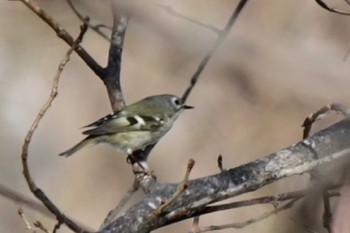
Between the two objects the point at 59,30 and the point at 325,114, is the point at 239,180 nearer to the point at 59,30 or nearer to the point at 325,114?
the point at 325,114

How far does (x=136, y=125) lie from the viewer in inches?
95.5

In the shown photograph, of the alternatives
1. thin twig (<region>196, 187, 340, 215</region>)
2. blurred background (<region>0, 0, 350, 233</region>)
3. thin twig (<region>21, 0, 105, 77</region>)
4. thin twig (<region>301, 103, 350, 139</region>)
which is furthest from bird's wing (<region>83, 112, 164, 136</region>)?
thin twig (<region>196, 187, 340, 215</region>)

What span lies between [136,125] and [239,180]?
1.27 metres

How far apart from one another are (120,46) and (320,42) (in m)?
1.04

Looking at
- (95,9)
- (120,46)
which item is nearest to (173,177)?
(120,46)

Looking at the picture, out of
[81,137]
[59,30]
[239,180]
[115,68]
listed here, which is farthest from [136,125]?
[81,137]

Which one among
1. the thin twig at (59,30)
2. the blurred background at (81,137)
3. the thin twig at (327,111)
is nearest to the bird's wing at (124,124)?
the thin twig at (59,30)

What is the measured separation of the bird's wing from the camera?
2292 millimetres

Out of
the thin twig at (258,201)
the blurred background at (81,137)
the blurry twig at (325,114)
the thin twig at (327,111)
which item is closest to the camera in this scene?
the thin twig at (258,201)

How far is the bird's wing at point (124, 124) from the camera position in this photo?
229 centimetres

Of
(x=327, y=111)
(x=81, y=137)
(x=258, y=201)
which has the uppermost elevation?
(x=81, y=137)

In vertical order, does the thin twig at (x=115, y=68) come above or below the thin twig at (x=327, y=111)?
above

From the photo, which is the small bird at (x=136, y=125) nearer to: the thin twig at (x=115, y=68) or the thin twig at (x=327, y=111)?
the thin twig at (x=115, y=68)

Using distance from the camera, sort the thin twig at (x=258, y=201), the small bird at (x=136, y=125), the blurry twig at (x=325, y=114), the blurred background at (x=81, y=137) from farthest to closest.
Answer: the blurred background at (x=81, y=137) < the small bird at (x=136, y=125) < the blurry twig at (x=325, y=114) < the thin twig at (x=258, y=201)
